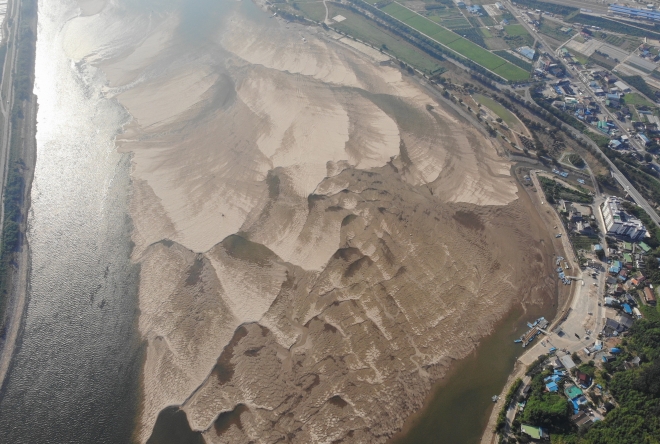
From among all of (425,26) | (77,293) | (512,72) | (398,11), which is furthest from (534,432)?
(398,11)

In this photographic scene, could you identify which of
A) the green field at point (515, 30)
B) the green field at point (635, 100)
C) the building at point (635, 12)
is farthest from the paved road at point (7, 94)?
the building at point (635, 12)

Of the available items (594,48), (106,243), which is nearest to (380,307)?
(106,243)

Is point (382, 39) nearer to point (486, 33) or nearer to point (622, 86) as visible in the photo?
point (486, 33)

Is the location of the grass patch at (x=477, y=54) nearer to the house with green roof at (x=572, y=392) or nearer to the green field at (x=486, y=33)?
the green field at (x=486, y=33)

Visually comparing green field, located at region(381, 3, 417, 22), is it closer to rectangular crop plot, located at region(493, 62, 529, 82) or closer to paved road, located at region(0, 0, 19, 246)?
rectangular crop plot, located at region(493, 62, 529, 82)

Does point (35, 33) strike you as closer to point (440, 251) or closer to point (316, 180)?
point (316, 180)

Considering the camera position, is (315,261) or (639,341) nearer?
(639,341)
